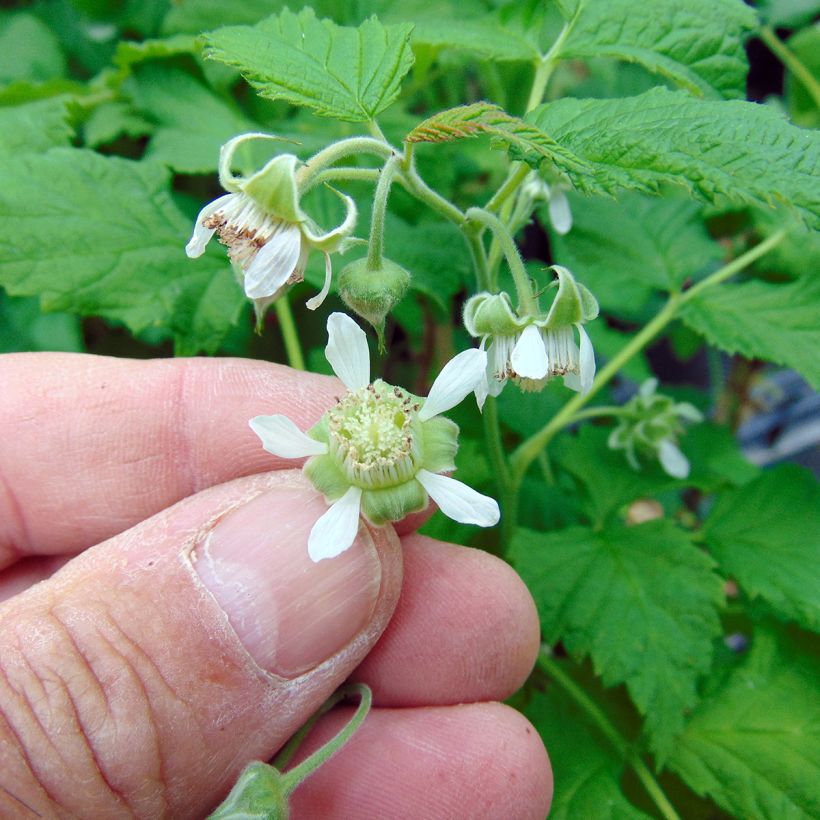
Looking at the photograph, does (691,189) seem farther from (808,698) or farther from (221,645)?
(808,698)

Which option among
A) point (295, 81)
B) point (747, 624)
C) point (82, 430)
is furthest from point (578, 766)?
point (295, 81)

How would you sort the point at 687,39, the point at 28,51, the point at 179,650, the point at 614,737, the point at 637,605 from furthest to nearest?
the point at 28,51 → the point at 614,737 → the point at 637,605 → the point at 687,39 → the point at 179,650

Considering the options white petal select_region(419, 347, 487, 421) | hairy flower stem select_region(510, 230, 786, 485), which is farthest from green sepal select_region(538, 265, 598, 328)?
hairy flower stem select_region(510, 230, 786, 485)

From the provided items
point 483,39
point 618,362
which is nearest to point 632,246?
point 618,362

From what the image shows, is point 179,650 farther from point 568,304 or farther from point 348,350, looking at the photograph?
point 568,304

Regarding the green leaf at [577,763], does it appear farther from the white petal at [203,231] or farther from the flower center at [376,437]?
the white petal at [203,231]

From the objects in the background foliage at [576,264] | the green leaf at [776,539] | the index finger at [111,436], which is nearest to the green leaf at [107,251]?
the background foliage at [576,264]
